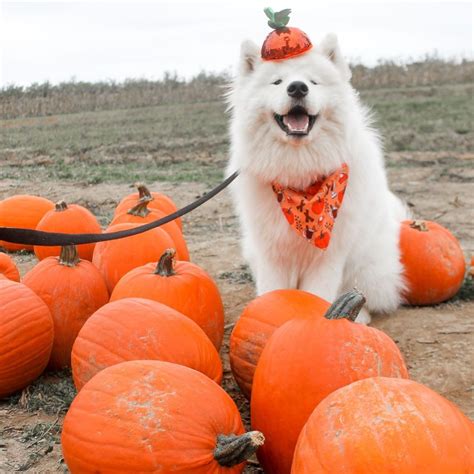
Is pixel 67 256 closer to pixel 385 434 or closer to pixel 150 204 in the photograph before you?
pixel 150 204

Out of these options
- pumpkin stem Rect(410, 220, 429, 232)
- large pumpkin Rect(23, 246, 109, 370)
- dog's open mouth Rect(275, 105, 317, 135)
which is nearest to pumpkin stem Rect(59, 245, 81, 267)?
large pumpkin Rect(23, 246, 109, 370)

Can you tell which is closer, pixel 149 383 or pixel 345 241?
pixel 149 383

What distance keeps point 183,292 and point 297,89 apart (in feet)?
4.26

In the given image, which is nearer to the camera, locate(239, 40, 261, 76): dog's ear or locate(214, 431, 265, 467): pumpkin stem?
locate(214, 431, 265, 467): pumpkin stem

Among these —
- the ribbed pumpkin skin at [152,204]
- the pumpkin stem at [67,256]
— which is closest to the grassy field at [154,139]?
the ribbed pumpkin skin at [152,204]

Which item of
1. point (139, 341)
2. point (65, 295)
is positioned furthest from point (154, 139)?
point (139, 341)

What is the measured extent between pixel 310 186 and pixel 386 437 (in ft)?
7.67

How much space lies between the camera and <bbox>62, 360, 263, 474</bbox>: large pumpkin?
70.3 inches

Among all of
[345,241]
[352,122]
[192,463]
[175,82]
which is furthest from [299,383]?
[175,82]

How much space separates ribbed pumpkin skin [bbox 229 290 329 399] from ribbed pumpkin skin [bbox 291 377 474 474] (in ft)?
2.99

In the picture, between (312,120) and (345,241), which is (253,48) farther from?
(345,241)

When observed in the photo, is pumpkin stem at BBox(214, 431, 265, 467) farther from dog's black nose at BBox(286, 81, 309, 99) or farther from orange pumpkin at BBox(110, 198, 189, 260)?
orange pumpkin at BBox(110, 198, 189, 260)

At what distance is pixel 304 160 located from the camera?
3.64m

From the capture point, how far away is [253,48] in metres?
3.70
